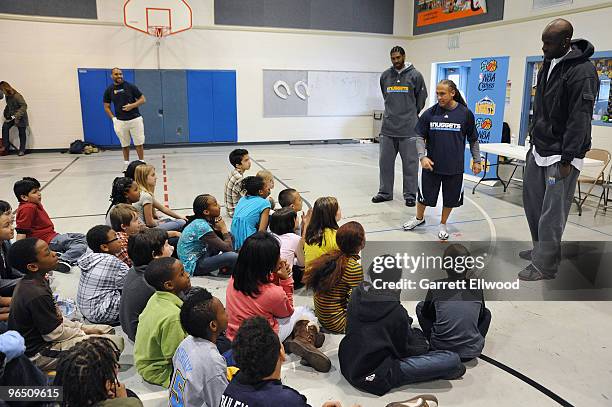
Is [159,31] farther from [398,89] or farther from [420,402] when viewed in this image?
[420,402]

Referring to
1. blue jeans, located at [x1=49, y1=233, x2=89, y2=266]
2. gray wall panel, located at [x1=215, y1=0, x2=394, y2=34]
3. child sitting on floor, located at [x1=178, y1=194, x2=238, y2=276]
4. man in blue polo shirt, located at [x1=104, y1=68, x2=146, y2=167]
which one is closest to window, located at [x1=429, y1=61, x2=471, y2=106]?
gray wall panel, located at [x1=215, y1=0, x2=394, y2=34]

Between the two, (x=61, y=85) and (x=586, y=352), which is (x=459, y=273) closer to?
(x=586, y=352)

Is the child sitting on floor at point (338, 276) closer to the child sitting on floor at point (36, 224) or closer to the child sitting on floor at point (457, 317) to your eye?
the child sitting on floor at point (457, 317)

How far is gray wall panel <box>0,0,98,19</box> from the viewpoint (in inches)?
400

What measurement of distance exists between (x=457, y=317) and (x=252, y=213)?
1.99m

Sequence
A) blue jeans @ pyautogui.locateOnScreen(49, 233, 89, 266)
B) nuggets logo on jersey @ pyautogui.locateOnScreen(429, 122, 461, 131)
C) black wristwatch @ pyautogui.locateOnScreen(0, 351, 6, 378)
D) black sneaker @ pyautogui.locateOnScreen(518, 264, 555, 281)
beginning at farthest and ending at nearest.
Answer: nuggets logo on jersey @ pyautogui.locateOnScreen(429, 122, 461, 131) < blue jeans @ pyautogui.locateOnScreen(49, 233, 89, 266) < black sneaker @ pyautogui.locateOnScreen(518, 264, 555, 281) < black wristwatch @ pyautogui.locateOnScreen(0, 351, 6, 378)

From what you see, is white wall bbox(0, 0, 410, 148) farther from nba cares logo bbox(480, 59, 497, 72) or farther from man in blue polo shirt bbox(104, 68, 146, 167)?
nba cares logo bbox(480, 59, 497, 72)

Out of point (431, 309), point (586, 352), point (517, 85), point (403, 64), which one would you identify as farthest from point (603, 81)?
point (431, 309)

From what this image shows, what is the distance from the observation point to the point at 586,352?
9.46 feet

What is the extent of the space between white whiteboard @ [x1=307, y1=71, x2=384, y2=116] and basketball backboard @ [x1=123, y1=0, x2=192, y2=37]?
346 centimetres

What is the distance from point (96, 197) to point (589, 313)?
234 inches

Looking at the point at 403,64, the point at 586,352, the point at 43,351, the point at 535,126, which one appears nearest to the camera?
the point at 43,351

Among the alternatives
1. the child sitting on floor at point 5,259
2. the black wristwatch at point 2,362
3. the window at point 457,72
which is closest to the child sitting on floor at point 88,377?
the black wristwatch at point 2,362

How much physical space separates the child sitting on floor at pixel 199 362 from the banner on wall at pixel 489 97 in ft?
21.3
